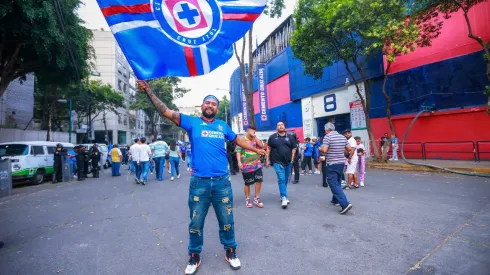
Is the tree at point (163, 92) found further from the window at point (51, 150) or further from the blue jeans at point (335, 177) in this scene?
the blue jeans at point (335, 177)

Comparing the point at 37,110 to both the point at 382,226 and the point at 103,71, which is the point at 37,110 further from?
the point at 382,226

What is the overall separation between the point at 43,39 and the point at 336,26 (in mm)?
12323

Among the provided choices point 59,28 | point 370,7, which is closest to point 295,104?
point 370,7

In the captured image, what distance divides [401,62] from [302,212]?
46.3 feet

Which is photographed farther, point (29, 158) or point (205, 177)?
point (29, 158)

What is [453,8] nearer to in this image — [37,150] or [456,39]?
[456,39]

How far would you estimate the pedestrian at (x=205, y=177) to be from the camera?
113 inches

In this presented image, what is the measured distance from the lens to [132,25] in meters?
3.17

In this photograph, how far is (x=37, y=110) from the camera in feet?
86.6

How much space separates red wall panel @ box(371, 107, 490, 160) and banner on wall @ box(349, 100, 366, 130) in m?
2.31

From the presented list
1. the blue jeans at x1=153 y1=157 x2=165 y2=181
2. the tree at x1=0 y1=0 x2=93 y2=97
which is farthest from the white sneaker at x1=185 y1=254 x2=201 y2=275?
the tree at x1=0 y1=0 x2=93 y2=97

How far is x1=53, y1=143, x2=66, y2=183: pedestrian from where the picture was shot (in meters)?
11.9

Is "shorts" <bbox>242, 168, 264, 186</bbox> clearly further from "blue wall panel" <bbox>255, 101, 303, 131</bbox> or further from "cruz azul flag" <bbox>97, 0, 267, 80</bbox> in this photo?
"blue wall panel" <bbox>255, 101, 303, 131</bbox>

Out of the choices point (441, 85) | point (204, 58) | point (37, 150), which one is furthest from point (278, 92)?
point (204, 58)
